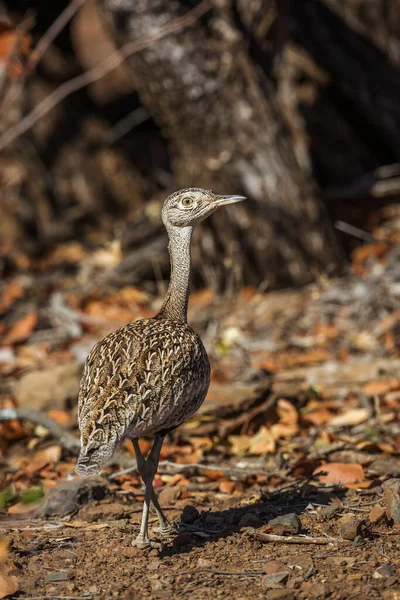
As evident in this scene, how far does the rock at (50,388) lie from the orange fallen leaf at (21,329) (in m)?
1.91

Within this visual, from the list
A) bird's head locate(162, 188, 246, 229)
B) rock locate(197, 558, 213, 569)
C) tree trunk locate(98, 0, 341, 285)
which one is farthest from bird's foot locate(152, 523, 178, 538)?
tree trunk locate(98, 0, 341, 285)

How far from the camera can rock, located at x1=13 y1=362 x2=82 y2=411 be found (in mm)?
7414

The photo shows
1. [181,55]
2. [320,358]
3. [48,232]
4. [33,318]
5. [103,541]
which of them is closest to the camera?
[103,541]

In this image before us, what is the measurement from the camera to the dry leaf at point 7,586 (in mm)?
4211

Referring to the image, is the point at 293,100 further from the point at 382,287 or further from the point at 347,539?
the point at 347,539

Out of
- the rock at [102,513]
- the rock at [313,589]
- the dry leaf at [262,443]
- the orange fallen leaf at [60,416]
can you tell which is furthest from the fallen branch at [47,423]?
the rock at [313,589]

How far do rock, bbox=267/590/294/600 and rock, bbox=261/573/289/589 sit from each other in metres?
0.10

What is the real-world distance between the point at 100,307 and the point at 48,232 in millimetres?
2388

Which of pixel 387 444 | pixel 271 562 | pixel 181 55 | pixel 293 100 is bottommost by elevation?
pixel 387 444

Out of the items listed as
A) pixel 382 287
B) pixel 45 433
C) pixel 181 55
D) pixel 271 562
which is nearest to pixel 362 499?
pixel 271 562

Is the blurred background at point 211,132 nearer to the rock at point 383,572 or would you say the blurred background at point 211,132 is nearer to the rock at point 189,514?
the rock at point 189,514

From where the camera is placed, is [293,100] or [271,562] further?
[293,100]

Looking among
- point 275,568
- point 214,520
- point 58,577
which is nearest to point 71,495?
point 214,520

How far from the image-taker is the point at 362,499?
5.36 m
